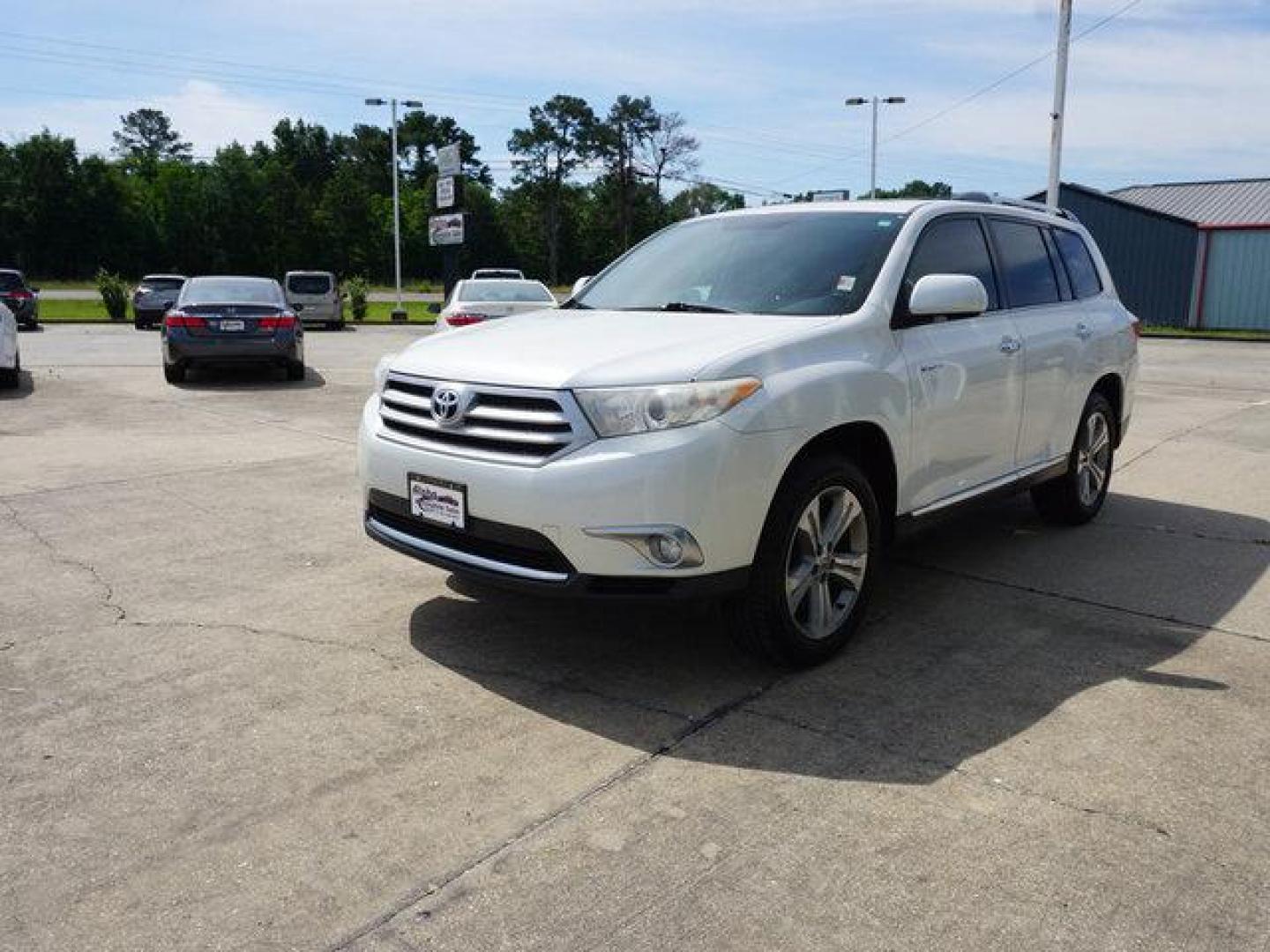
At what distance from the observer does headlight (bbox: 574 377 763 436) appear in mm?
3654

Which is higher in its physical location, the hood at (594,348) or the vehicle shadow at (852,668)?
the hood at (594,348)

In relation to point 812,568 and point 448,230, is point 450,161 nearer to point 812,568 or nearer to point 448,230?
point 448,230

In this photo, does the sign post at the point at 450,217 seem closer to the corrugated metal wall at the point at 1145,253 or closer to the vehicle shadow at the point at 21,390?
the corrugated metal wall at the point at 1145,253

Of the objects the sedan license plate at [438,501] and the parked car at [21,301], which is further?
the parked car at [21,301]

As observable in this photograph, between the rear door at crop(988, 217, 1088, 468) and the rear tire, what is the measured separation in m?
0.25

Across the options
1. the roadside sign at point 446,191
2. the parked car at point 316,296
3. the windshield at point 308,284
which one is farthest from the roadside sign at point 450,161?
the windshield at point 308,284

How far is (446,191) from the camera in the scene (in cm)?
→ 3772

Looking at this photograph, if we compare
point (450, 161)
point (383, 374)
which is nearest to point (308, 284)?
point (450, 161)

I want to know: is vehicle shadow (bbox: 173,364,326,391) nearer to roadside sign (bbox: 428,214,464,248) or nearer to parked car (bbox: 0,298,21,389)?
parked car (bbox: 0,298,21,389)

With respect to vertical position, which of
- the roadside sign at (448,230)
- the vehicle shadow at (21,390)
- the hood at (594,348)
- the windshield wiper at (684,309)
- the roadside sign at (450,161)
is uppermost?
the roadside sign at (450,161)

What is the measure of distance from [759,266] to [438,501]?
1898 millimetres

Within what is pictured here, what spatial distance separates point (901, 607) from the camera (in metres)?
4.95

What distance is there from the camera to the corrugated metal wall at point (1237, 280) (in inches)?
1330

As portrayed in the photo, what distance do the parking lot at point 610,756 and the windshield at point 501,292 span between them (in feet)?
31.9
